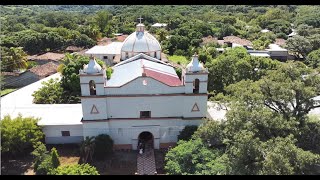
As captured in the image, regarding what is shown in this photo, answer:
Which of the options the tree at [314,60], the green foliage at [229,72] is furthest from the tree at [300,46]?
the green foliage at [229,72]

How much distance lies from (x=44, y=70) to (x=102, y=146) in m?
21.9

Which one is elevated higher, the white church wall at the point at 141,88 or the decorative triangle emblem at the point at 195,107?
the white church wall at the point at 141,88

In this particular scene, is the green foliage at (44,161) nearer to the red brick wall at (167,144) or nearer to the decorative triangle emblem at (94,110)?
the decorative triangle emblem at (94,110)

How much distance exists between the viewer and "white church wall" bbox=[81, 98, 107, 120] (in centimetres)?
2292

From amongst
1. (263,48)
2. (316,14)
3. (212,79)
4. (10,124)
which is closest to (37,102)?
(10,124)

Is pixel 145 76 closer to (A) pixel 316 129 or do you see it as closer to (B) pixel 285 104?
(B) pixel 285 104

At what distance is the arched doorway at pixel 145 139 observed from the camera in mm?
24672

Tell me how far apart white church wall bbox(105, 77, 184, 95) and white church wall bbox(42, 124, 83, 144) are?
402 cm

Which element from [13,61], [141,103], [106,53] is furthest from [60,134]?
[106,53]

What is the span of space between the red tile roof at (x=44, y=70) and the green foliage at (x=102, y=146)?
2029 cm

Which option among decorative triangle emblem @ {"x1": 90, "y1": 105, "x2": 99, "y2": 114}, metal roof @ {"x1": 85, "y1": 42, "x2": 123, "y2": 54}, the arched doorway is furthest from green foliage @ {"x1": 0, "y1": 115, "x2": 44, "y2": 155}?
metal roof @ {"x1": 85, "y1": 42, "x2": 123, "y2": 54}

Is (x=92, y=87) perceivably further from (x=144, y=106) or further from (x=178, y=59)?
(x=178, y=59)

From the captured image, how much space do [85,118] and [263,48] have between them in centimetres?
3928

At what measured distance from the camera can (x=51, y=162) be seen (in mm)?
21016
